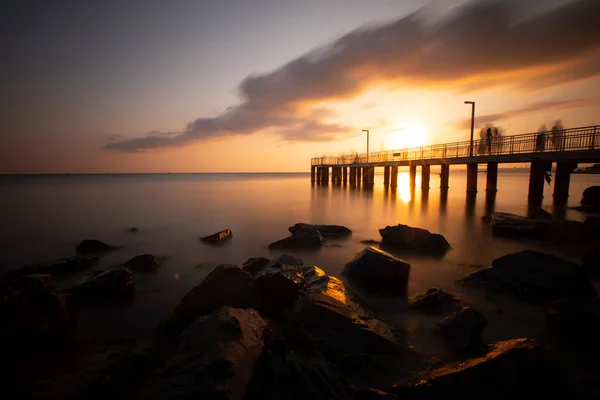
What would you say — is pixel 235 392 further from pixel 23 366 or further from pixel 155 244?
pixel 155 244

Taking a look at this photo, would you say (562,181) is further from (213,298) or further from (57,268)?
(57,268)

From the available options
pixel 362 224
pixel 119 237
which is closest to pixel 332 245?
pixel 362 224

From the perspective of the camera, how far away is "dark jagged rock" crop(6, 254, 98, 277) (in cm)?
719

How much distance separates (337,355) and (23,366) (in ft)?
13.2

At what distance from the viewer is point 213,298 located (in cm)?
489

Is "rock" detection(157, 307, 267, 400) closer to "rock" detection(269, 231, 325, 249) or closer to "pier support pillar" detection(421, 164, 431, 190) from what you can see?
"rock" detection(269, 231, 325, 249)

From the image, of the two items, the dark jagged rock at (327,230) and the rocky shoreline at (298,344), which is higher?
the rocky shoreline at (298,344)

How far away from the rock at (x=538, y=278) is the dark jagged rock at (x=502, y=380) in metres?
3.13

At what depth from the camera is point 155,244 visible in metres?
11.6

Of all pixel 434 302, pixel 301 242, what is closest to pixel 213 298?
pixel 434 302

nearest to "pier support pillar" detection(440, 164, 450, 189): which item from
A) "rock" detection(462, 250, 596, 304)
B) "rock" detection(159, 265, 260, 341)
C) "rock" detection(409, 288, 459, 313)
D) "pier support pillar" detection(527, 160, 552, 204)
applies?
"pier support pillar" detection(527, 160, 552, 204)

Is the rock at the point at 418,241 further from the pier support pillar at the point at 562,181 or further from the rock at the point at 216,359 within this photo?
the pier support pillar at the point at 562,181

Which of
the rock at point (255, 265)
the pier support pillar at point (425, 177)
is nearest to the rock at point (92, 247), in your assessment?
the rock at point (255, 265)

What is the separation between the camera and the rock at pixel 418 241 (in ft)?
31.7
